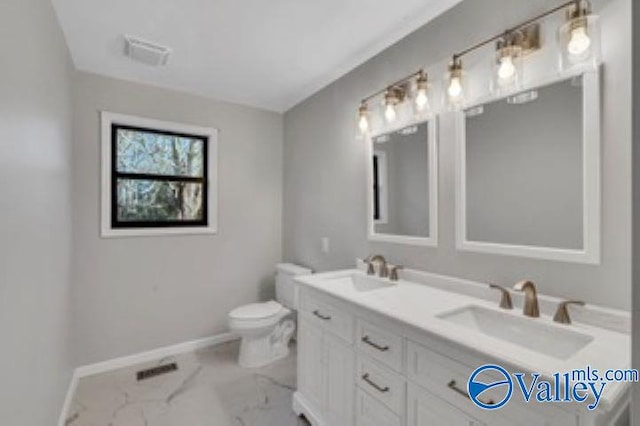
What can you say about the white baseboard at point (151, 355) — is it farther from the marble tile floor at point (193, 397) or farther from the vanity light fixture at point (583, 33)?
the vanity light fixture at point (583, 33)

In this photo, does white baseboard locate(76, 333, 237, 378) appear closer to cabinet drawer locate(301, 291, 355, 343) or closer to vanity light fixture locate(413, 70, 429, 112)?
cabinet drawer locate(301, 291, 355, 343)

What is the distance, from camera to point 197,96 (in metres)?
2.96

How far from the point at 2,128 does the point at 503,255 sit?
2063mm

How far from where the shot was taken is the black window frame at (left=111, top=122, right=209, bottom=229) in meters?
2.61

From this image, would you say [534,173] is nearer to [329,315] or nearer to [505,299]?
[505,299]

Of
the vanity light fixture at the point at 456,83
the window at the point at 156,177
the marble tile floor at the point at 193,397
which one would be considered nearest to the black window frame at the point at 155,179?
the window at the point at 156,177

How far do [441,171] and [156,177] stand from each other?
2.49 metres

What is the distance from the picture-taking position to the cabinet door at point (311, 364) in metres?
1.75

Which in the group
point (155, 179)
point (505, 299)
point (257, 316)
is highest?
point (155, 179)

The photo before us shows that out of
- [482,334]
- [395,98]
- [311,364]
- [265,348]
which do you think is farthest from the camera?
[265,348]

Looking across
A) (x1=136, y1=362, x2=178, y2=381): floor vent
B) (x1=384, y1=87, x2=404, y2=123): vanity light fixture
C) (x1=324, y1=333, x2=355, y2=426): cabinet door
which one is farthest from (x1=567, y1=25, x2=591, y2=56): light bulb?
(x1=136, y1=362, x2=178, y2=381): floor vent

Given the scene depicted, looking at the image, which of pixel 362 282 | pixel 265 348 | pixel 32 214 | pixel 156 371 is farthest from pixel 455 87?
pixel 156 371

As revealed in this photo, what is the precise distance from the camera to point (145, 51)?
218 cm
